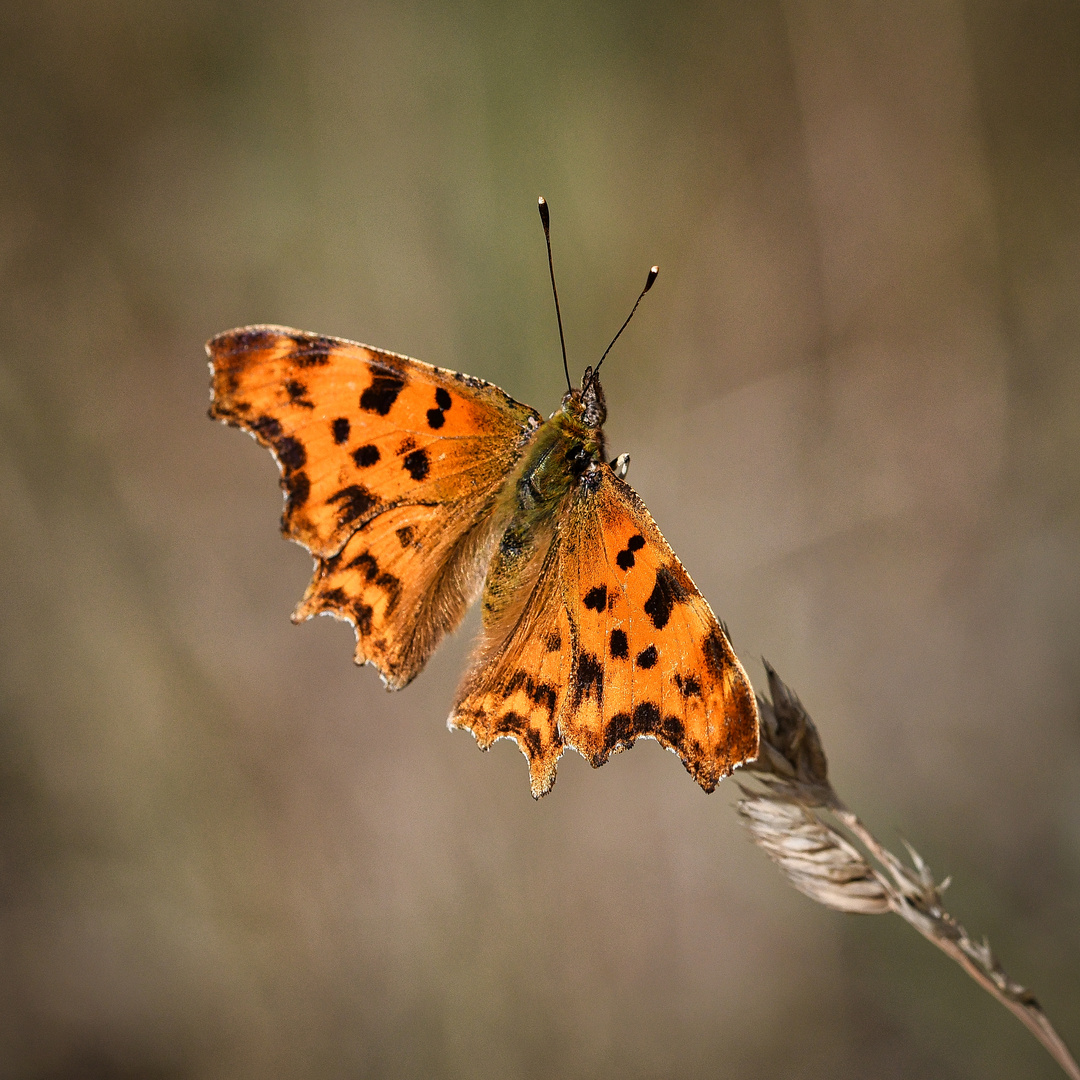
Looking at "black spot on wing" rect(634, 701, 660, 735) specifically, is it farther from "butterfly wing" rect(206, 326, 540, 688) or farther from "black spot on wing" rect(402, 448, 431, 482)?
"black spot on wing" rect(402, 448, 431, 482)

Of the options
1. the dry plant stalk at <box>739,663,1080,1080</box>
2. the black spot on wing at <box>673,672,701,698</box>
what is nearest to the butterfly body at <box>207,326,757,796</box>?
the black spot on wing at <box>673,672,701,698</box>

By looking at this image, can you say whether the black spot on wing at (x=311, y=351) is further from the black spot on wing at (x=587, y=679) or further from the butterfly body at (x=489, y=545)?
the black spot on wing at (x=587, y=679)

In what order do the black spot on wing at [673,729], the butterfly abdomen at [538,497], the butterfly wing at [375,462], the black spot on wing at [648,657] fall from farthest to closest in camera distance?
the butterfly abdomen at [538,497] → the butterfly wing at [375,462] → the black spot on wing at [648,657] → the black spot on wing at [673,729]

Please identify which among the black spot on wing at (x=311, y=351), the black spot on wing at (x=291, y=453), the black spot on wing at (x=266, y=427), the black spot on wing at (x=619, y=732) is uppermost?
the black spot on wing at (x=311, y=351)

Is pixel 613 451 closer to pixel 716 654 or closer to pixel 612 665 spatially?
pixel 612 665

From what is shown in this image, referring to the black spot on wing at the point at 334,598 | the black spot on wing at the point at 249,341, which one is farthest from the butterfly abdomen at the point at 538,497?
the black spot on wing at the point at 249,341

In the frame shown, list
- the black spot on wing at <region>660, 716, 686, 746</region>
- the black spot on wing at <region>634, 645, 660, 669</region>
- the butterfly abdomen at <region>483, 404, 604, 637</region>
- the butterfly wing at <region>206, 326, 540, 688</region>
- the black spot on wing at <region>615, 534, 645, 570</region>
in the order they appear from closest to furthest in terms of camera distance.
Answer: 1. the black spot on wing at <region>660, 716, 686, 746</region>
2. the black spot on wing at <region>634, 645, 660, 669</region>
3. the black spot on wing at <region>615, 534, 645, 570</region>
4. the butterfly wing at <region>206, 326, 540, 688</region>
5. the butterfly abdomen at <region>483, 404, 604, 637</region>


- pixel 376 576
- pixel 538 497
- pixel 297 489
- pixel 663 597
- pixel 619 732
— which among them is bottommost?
pixel 619 732

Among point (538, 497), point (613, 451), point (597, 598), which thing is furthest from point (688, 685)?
point (613, 451)
